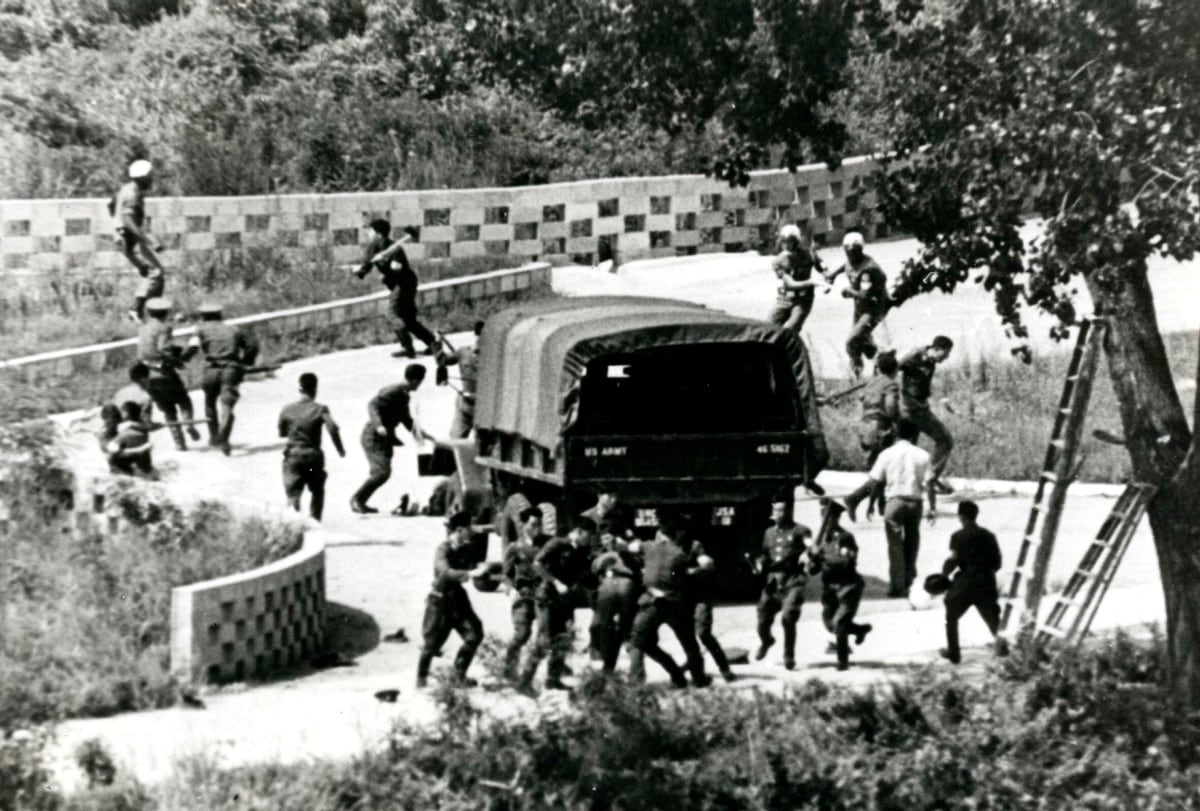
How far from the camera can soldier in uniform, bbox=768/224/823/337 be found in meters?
24.9

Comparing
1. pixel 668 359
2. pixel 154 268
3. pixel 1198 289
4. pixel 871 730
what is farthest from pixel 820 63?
pixel 1198 289

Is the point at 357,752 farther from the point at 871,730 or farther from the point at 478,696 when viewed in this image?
the point at 871,730

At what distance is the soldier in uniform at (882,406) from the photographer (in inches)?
806

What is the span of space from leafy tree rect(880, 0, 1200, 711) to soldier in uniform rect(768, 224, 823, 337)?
25.6ft

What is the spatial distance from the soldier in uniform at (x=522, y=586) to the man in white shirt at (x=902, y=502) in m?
3.38

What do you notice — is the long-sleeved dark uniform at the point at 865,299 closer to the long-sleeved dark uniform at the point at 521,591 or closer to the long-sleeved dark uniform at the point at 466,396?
the long-sleeved dark uniform at the point at 466,396

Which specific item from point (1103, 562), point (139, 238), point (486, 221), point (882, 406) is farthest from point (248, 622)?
point (486, 221)

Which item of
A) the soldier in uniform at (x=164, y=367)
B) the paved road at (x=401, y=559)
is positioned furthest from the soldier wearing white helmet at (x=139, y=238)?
the soldier in uniform at (x=164, y=367)

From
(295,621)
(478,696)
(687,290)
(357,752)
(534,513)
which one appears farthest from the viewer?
(687,290)

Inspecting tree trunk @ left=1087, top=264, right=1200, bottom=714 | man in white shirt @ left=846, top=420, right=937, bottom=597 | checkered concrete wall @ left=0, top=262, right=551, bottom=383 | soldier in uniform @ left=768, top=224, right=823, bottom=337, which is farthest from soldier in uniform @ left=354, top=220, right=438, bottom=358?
tree trunk @ left=1087, top=264, right=1200, bottom=714

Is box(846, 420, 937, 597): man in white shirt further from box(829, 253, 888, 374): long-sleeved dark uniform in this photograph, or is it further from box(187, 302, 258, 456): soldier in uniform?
box(187, 302, 258, 456): soldier in uniform

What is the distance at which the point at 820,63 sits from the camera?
55.2 ft

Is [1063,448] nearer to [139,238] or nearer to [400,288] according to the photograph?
[400,288]

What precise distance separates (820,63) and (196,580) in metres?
6.19
